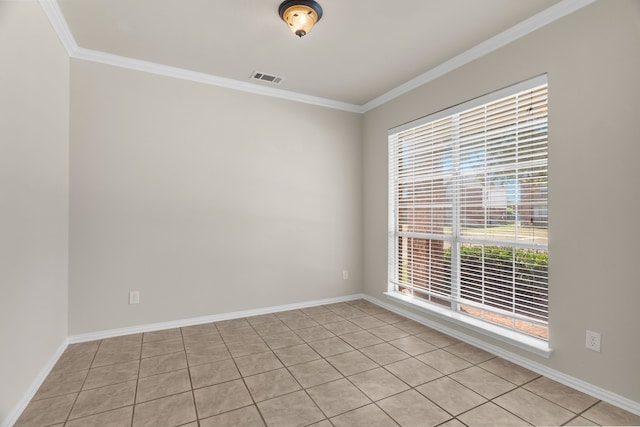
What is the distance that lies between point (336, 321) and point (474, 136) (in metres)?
2.36

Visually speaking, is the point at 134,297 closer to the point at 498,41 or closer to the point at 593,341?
the point at 593,341

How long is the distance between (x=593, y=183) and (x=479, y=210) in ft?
2.93

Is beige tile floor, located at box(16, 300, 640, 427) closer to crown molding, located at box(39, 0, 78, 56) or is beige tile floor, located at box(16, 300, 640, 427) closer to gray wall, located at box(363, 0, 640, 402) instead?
gray wall, located at box(363, 0, 640, 402)

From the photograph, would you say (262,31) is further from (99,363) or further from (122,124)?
(99,363)

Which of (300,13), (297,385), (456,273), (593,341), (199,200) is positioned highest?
(300,13)

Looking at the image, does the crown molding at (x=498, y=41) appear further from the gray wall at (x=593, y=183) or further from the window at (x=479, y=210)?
the window at (x=479, y=210)

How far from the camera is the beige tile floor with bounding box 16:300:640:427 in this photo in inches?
73.4

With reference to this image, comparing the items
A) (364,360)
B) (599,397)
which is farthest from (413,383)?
(599,397)

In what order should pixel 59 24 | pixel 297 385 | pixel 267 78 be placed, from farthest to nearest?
pixel 267 78 < pixel 59 24 < pixel 297 385

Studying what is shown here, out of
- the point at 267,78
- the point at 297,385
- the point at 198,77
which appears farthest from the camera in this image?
the point at 267,78

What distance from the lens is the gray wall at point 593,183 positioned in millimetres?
1944

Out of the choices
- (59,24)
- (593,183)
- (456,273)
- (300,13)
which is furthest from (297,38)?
(456,273)

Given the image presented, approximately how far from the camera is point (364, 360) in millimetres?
2590

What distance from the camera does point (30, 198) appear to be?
2059 millimetres
